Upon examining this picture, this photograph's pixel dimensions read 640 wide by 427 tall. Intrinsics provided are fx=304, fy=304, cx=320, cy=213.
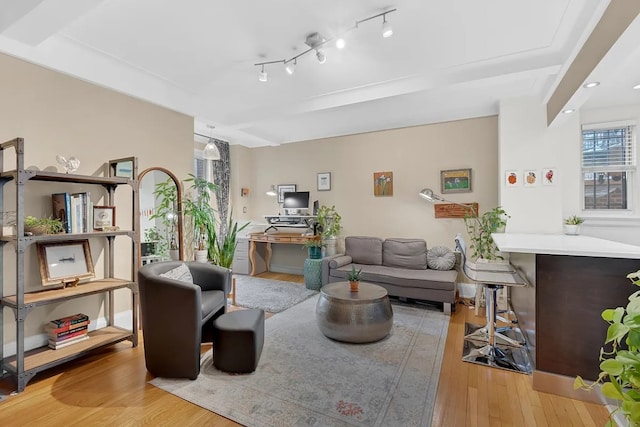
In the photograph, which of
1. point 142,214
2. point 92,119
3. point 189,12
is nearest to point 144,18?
point 189,12

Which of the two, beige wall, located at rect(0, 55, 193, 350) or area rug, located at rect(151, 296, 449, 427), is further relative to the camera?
beige wall, located at rect(0, 55, 193, 350)

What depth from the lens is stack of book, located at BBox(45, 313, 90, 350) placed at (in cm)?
252

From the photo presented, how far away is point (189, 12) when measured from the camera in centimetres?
229

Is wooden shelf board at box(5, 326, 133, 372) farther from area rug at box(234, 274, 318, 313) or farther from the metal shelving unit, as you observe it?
area rug at box(234, 274, 318, 313)

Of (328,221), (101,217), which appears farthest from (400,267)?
(101,217)

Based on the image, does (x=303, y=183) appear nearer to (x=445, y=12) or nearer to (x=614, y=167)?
(x=445, y=12)

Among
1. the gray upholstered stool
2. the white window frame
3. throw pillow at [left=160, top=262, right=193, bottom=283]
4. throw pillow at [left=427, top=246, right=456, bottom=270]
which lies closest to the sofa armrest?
throw pillow at [left=427, top=246, right=456, bottom=270]

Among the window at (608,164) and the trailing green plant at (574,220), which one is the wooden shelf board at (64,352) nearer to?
the trailing green plant at (574,220)

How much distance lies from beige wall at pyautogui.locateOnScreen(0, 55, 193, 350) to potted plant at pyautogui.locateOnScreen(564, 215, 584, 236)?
4854mm

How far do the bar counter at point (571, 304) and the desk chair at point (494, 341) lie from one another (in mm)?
237

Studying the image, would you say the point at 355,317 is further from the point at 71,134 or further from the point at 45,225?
the point at 71,134

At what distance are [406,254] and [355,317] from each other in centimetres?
197

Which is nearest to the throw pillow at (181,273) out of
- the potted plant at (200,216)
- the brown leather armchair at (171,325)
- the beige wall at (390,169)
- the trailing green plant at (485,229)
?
the brown leather armchair at (171,325)

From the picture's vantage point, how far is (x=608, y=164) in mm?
3871
